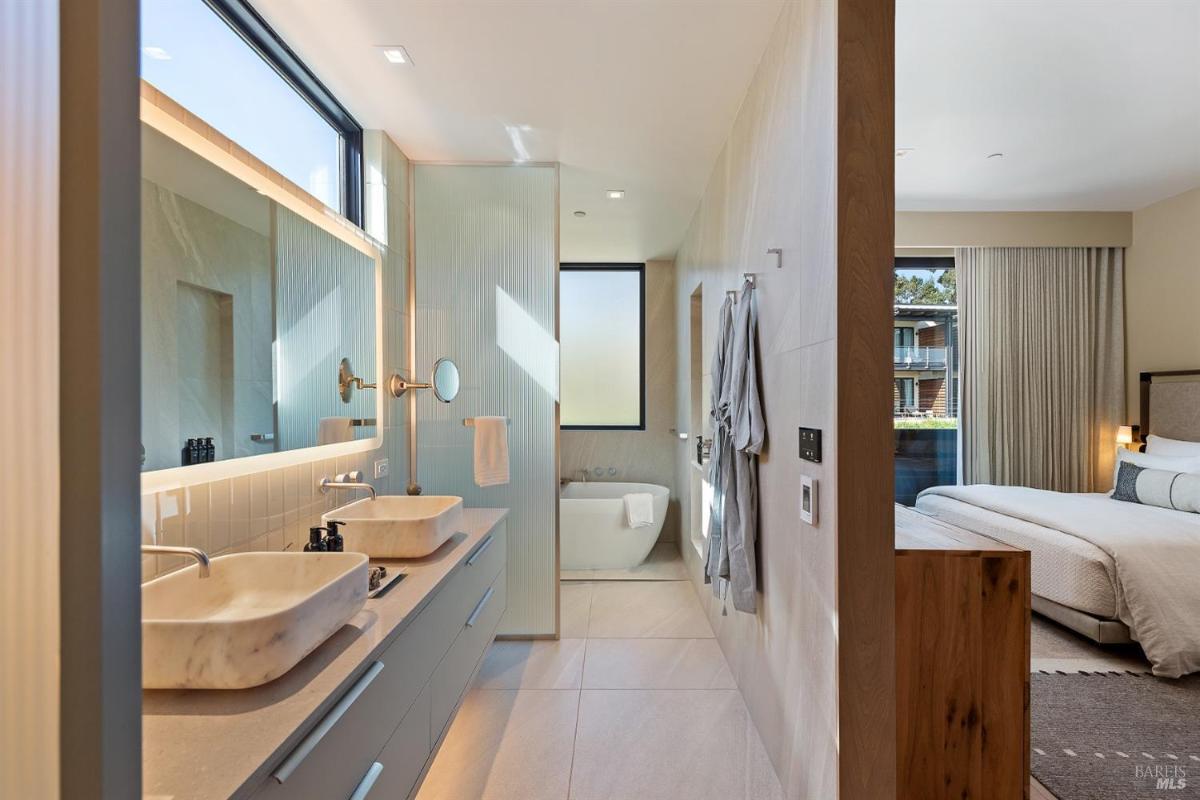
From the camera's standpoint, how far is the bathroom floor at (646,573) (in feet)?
13.2

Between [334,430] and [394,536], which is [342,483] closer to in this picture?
[334,430]

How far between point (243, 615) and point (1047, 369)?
5395mm

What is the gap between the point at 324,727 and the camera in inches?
37.4

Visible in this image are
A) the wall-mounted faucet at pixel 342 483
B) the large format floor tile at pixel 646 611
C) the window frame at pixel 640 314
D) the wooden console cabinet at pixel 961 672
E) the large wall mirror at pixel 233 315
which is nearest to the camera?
the large wall mirror at pixel 233 315

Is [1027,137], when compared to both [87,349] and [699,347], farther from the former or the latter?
[87,349]

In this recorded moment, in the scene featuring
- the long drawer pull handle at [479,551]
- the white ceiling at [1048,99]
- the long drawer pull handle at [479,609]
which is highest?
the white ceiling at [1048,99]

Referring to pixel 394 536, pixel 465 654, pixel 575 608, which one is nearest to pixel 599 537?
pixel 575 608

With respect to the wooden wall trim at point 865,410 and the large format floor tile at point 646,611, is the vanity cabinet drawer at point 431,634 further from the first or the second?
the large format floor tile at point 646,611

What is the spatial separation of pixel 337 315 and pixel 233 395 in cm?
67

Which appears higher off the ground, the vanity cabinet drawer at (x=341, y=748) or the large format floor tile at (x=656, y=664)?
the vanity cabinet drawer at (x=341, y=748)

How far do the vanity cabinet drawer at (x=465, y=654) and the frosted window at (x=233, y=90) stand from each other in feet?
5.47

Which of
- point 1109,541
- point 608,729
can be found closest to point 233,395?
point 608,729

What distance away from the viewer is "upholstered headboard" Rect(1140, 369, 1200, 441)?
148 inches

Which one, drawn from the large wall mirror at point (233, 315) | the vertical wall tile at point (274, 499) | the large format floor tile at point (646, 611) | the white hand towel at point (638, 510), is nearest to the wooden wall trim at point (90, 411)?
→ the large wall mirror at point (233, 315)
